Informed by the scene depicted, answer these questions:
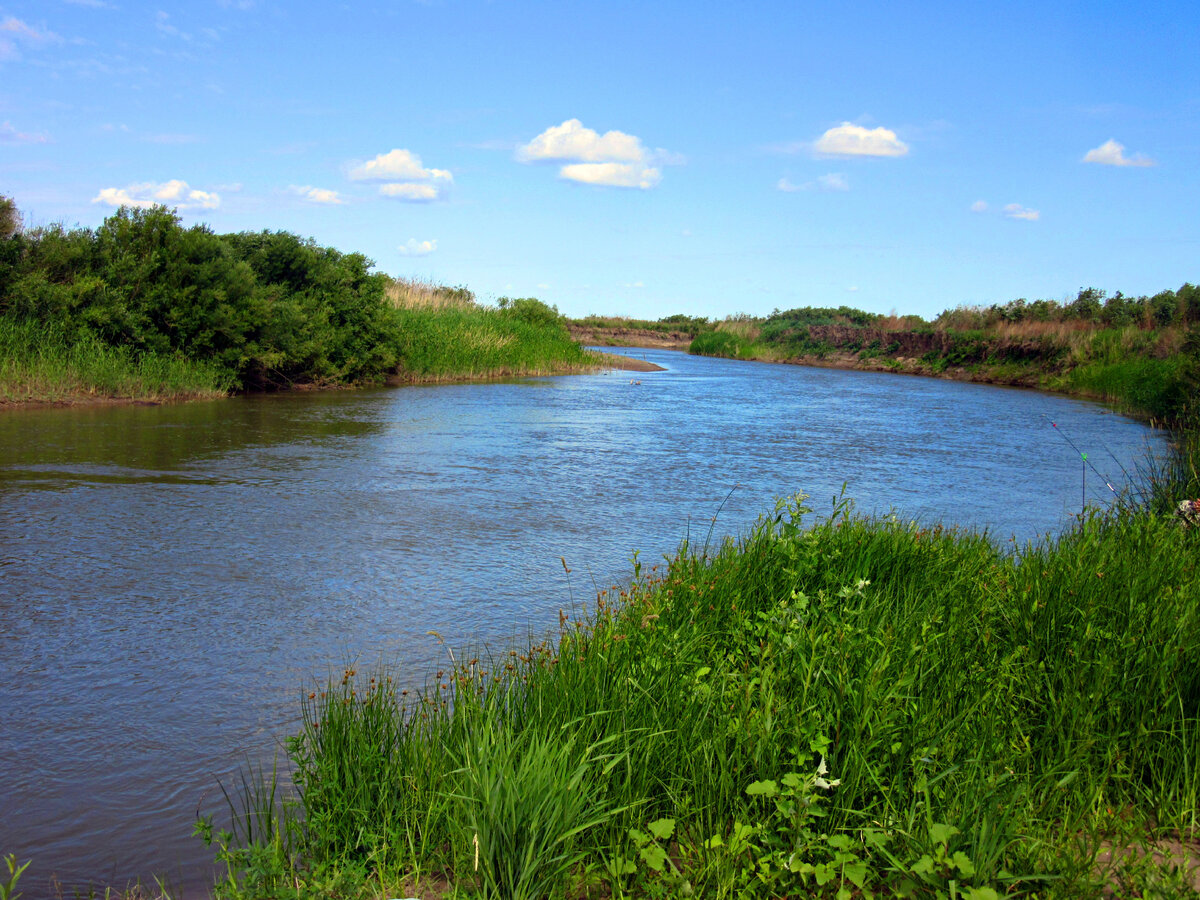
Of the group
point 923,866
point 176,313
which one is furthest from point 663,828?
point 176,313

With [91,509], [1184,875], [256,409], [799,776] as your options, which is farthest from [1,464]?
[1184,875]

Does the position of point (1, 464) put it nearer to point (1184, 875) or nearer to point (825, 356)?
point (1184, 875)

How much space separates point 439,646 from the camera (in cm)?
638

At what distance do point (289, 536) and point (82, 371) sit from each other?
40.0 ft

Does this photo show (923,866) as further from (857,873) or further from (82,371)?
(82,371)

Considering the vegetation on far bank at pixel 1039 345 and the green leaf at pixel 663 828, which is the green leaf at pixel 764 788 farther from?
the vegetation on far bank at pixel 1039 345

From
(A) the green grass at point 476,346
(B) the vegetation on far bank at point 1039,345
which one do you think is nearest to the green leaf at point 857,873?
(B) the vegetation on far bank at point 1039,345

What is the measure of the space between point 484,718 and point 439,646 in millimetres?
2487

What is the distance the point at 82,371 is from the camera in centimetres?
1897

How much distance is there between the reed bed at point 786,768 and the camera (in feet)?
10.6

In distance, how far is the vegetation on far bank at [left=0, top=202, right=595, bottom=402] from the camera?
18562 mm

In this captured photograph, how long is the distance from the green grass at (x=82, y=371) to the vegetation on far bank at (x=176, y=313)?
22 millimetres

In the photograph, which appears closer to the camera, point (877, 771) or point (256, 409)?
point (877, 771)

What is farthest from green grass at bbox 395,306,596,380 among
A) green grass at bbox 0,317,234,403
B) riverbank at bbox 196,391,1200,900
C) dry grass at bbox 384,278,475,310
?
riverbank at bbox 196,391,1200,900
